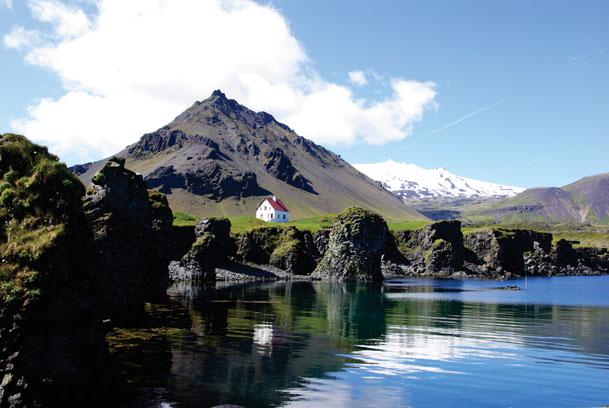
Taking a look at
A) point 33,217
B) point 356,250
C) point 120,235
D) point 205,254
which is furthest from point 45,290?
point 356,250

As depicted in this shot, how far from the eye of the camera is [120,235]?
64.8 metres

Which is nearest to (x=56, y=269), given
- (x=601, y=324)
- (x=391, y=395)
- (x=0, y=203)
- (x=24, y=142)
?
(x=0, y=203)

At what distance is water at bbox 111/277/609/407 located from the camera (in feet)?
110

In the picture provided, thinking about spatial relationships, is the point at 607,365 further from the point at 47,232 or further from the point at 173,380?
the point at 47,232

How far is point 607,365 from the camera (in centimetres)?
4572

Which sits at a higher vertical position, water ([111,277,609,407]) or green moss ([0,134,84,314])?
green moss ([0,134,84,314])

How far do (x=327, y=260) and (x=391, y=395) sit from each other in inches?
5804

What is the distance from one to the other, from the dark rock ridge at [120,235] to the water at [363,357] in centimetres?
490

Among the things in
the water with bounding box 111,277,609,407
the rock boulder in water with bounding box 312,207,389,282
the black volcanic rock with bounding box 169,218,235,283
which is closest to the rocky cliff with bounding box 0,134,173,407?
the water with bounding box 111,277,609,407

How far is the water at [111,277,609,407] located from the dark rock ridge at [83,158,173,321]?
16.1 ft

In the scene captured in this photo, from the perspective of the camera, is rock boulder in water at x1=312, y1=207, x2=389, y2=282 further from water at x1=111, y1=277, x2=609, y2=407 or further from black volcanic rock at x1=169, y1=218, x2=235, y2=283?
water at x1=111, y1=277, x2=609, y2=407

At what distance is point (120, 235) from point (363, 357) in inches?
1408

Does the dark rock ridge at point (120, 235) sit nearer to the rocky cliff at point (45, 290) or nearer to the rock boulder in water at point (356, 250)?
the rocky cliff at point (45, 290)

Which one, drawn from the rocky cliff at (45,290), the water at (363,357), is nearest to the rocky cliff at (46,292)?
the rocky cliff at (45,290)
